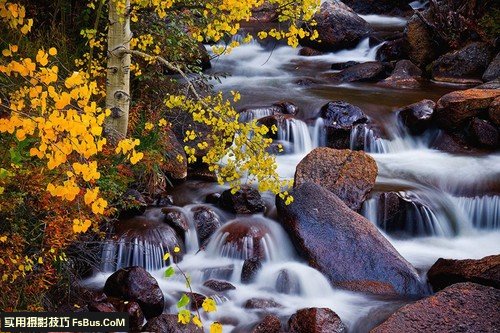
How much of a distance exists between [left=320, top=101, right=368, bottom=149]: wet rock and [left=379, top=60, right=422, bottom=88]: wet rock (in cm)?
343

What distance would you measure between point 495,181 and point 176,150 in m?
5.37

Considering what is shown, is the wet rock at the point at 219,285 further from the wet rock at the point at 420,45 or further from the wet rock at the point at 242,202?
the wet rock at the point at 420,45

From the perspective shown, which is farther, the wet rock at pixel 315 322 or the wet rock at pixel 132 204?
the wet rock at pixel 132 204

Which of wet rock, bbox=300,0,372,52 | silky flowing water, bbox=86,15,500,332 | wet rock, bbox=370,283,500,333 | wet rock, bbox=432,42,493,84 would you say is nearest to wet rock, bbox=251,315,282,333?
silky flowing water, bbox=86,15,500,332

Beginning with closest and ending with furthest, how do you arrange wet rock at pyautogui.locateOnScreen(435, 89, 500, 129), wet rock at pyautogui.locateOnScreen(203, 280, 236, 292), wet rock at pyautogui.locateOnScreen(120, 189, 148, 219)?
wet rock at pyautogui.locateOnScreen(203, 280, 236, 292) → wet rock at pyautogui.locateOnScreen(120, 189, 148, 219) → wet rock at pyautogui.locateOnScreen(435, 89, 500, 129)

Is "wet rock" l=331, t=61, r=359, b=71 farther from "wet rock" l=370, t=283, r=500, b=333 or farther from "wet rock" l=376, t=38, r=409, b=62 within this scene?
"wet rock" l=370, t=283, r=500, b=333

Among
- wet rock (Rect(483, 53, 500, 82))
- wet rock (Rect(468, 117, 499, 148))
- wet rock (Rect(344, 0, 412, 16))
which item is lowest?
wet rock (Rect(468, 117, 499, 148))

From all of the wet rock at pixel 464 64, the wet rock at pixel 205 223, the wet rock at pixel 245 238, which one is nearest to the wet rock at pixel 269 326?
the wet rock at pixel 245 238

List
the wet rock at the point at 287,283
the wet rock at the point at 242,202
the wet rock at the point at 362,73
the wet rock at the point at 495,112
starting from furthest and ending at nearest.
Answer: the wet rock at the point at 362,73 < the wet rock at the point at 495,112 < the wet rock at the point at 242,202 < the wet rock at the point at 287,283

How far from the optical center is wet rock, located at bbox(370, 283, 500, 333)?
522 centimetres

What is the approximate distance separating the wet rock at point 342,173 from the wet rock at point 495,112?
3287 mm

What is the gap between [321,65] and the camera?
53.9 feet

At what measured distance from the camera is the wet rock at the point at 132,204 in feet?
23.2

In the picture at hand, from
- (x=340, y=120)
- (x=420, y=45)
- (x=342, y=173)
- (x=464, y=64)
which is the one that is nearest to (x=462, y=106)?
(x=340, y=120)
